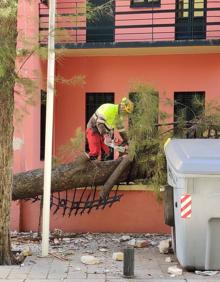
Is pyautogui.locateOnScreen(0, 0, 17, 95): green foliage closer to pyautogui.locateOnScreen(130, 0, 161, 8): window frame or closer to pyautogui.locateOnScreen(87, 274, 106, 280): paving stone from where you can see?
pyautogui.locateOnScreen(87, 274, 106, 280): paving stone

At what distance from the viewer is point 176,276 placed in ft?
22.3

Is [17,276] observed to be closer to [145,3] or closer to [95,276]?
[95,276]

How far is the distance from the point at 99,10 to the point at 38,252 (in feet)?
12.8

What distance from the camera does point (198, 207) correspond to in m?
6.54

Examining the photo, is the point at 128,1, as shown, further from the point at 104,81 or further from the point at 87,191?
the point at 87,191

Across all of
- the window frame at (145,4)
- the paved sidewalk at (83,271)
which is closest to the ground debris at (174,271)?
the paved sidewalk at (83,271)

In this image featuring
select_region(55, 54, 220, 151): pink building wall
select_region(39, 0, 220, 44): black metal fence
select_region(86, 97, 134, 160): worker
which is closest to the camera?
select_region(86, 97, 134, 160): worker

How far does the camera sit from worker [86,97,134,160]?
905 cm

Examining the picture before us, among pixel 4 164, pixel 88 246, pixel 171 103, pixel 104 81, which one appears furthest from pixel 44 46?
pixel 104 81

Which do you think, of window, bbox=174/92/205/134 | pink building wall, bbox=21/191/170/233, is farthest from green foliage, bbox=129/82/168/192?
pink building wall, bbox=21/191/170/233

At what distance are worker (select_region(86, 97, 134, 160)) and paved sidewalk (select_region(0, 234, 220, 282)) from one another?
1.85m

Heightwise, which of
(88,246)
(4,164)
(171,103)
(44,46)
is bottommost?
(88,246)

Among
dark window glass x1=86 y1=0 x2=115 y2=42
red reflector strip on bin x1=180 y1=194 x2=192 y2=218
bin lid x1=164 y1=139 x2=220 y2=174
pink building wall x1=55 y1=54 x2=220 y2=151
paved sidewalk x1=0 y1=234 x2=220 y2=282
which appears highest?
dark window glass x1=86 y1=0 x2=115 y2=42

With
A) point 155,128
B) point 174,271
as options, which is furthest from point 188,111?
point 174,271
